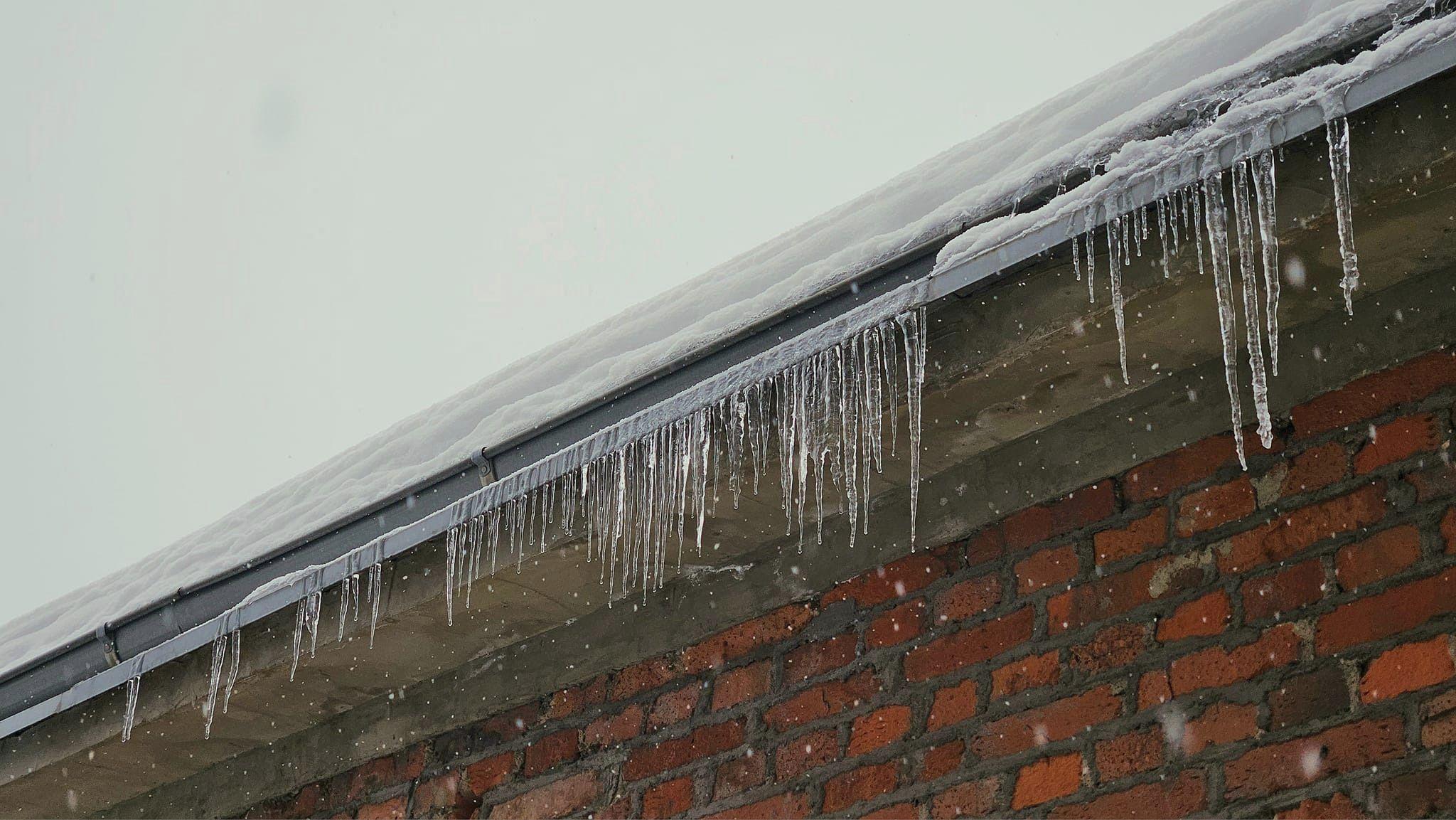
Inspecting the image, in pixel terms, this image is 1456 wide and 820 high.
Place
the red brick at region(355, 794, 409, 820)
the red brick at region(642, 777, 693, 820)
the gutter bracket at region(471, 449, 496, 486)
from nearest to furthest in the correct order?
the gutter bracket at region(471, 449, 496, 486) → the red brick at region(642, 777, 693, 820) → the red brick at region(355, 794, 409, 820)

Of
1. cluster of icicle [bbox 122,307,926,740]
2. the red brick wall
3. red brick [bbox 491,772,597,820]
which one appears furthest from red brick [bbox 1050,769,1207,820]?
red brick [bbox 491,772,597,820]

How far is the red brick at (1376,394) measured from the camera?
7.25ft

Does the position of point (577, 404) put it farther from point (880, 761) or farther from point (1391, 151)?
point (1391, 151)

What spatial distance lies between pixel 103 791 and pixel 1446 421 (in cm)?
319

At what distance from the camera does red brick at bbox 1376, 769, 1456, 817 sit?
1915mm

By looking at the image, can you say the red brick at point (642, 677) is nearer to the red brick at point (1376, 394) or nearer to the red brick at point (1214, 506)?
the red brick at point (1214, 506)

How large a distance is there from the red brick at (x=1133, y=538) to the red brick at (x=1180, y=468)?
0.15 feet

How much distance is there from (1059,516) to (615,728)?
1.07 meters

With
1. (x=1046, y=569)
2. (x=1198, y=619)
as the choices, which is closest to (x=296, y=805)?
(x=1046, y=569)

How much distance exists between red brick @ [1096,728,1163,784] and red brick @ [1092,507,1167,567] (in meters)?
0.32

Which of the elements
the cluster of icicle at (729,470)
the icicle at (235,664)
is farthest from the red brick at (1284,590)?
the icicle at (235,664)

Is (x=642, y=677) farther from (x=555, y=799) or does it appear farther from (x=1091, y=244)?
(x=1091, y=244)

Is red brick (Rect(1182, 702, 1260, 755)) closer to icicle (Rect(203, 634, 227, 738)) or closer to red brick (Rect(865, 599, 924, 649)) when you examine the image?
red brick (Rect(865, 599, 924, 649))

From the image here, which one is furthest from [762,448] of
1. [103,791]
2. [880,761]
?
[103,791]
